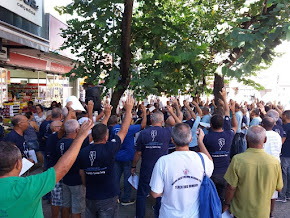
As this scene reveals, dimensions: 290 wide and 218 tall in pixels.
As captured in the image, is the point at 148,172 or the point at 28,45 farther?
the point at 28,45

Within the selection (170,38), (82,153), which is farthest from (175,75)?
(82,153)

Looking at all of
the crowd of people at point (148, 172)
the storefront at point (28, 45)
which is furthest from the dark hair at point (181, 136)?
the storefront at point (28, 45)

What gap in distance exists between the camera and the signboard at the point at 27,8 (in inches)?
277

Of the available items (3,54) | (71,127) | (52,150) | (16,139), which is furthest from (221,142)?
(3,54)

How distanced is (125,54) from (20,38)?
3055mm

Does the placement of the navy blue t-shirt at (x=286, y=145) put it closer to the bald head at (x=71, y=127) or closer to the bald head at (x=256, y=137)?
the bald head at (x=256, y=137)

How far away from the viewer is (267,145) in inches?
183

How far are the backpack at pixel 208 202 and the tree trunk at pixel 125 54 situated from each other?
13.0 feet

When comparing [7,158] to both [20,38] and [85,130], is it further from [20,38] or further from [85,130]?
[20,38]

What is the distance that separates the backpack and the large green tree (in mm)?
2078

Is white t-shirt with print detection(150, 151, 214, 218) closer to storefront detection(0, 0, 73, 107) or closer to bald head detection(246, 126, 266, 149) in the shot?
bald head detection(246, 126, 266, 149)

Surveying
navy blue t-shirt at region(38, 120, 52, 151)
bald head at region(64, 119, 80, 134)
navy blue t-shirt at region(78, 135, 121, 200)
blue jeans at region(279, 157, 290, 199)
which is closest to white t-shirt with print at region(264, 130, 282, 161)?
blue jeans at region(279, 157, 290, 199)

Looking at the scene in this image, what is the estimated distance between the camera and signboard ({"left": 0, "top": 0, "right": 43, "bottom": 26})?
702 centimetres

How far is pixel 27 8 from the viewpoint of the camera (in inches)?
316
